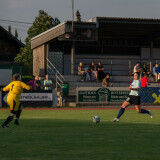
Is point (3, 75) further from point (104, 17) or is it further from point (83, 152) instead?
point (83, 152)

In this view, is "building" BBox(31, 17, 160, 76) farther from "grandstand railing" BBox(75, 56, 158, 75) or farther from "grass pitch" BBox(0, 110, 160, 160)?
"grass pitch" BBox(0, 110, 160, 160)

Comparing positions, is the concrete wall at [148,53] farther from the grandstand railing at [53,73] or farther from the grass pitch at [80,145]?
the grass pitch at [80,145]

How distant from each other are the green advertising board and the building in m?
5.36

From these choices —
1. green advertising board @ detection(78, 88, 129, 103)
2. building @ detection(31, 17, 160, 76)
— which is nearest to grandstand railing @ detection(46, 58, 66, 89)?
building @ detection(31, 17, 160, 76)

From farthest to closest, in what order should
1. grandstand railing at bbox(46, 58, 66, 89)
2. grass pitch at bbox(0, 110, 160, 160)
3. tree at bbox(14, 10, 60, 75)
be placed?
tree at bbox(14, 10, 60, 75) < grandstand railing at bbox(46, 58, 66, 89) < grass pitch at bbox(0, 110, 160, 160)

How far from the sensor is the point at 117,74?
1628 inches

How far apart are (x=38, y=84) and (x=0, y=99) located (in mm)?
2583

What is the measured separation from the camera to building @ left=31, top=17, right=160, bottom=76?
34438mm

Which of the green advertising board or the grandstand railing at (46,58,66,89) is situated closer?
the green advertising board

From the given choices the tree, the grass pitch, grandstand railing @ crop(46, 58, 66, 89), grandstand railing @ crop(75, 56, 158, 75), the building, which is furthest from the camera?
the tree

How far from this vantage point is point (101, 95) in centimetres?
3022

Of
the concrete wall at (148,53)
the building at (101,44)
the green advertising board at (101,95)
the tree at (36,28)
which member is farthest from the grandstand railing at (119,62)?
the tree at (36,28)

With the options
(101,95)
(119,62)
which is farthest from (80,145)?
(119,62)

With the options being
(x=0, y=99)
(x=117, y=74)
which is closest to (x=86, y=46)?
(x=117, y=74)
